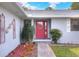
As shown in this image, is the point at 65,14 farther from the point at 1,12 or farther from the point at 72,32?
the point at 1,12

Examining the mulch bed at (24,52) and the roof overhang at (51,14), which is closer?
the mulch bed at (24,52)

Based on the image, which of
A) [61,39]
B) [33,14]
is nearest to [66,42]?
[61,39]

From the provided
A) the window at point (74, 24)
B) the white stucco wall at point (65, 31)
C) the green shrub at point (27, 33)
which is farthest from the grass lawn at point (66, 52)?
the window at point (74, 24)

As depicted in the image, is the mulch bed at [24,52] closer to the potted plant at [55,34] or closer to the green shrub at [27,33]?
the green shrub at [27,33]

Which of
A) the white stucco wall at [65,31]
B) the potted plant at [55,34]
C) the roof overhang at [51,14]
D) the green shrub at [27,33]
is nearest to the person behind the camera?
the green shrub at [27,33]

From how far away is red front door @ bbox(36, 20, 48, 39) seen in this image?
21.0 metres

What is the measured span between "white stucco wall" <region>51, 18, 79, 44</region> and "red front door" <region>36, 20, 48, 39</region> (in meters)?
1.26

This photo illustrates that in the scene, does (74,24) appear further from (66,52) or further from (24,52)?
(24,52)

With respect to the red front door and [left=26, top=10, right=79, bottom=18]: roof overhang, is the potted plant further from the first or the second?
the red front door

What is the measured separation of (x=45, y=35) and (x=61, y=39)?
84.7 inches

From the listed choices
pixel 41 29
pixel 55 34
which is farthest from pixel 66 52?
pixel 41 29

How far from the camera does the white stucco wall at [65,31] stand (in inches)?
768

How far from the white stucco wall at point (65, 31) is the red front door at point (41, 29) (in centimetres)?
126

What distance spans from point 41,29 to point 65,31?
243 cm
